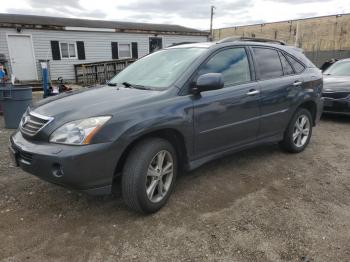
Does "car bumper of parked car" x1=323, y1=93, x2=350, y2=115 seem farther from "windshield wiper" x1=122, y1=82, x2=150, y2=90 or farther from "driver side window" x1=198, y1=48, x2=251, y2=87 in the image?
"windshield wiper" x1=122, y1=82, x2=150, y2=90

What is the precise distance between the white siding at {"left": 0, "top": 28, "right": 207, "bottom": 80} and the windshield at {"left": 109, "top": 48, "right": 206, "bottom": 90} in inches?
511

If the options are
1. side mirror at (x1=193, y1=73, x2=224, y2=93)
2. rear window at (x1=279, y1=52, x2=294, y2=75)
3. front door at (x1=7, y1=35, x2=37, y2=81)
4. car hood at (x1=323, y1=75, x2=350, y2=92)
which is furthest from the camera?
front door at (x1=7, y1=35, x2=37, y2=81)

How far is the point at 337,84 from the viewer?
7.14 m

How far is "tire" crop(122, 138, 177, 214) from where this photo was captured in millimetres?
2797

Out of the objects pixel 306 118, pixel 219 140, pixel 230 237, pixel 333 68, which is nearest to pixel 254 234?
pixel 230 237

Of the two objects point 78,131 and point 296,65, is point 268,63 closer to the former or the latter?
point 296,65

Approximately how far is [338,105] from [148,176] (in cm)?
575

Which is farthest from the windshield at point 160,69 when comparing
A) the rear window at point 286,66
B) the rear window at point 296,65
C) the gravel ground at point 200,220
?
the rear window at point 296,65

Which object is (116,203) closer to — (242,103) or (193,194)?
(193,194)

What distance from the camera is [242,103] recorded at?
375cm

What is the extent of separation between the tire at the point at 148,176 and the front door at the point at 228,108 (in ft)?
1.42

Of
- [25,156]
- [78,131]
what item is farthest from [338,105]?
[25,156]

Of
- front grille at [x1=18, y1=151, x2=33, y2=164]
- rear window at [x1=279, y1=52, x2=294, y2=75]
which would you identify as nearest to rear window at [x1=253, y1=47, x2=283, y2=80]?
rear window at [x1=279, y1=52, x2=294, y2=75]

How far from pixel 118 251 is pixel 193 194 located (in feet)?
4.06
